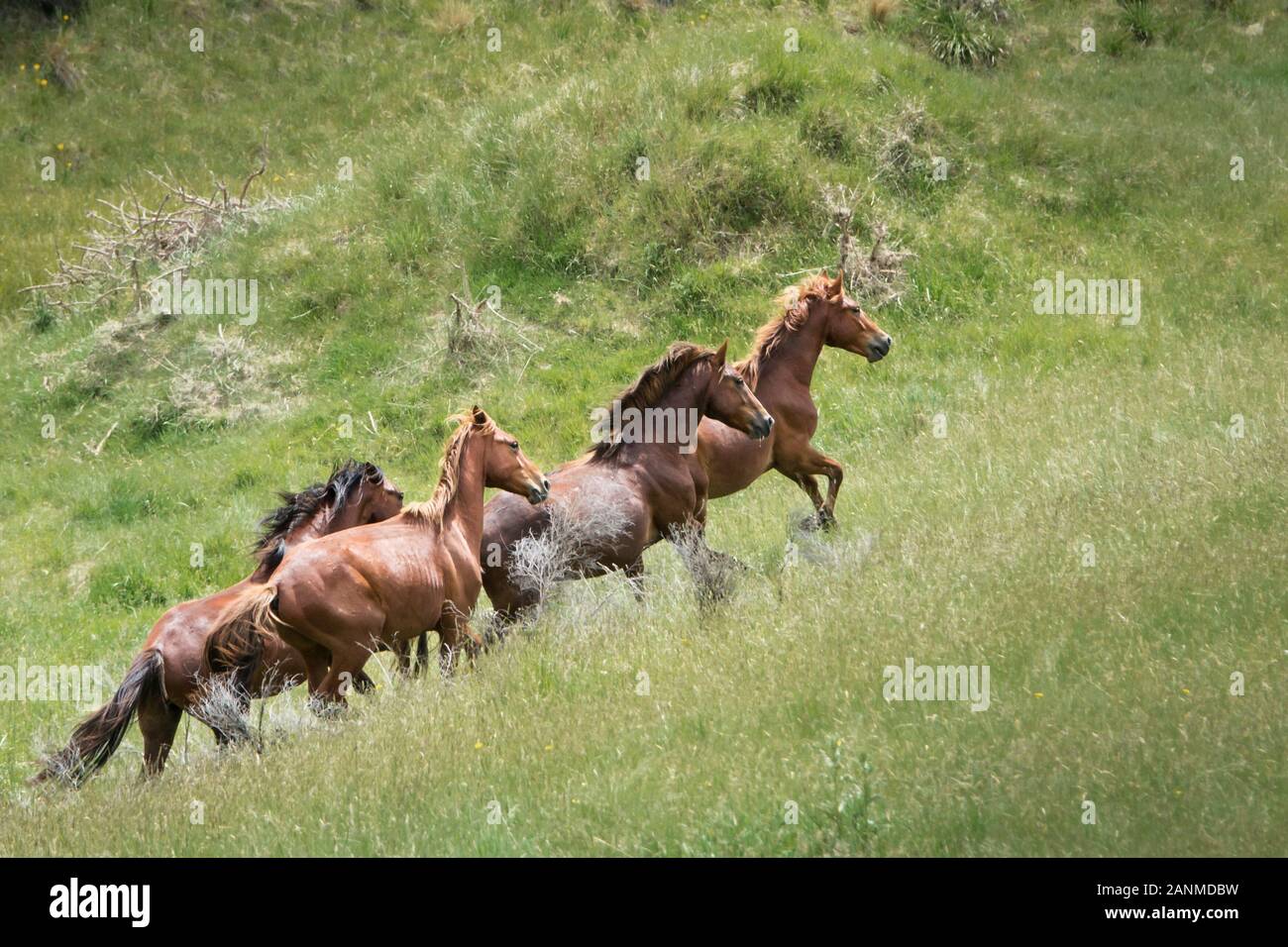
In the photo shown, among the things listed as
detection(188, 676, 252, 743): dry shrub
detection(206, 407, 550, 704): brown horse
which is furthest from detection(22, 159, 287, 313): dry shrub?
detection(188, 676, 252, 743): dry shrub

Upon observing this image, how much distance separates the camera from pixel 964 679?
7301 millimetres

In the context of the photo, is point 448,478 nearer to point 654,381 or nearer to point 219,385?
point 654,381

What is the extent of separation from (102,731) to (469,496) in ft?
9.23

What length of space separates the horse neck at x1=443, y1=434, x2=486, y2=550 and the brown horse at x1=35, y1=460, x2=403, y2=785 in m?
1.17

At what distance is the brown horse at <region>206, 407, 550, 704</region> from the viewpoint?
8781mm

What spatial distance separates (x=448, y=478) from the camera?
31.6 ft

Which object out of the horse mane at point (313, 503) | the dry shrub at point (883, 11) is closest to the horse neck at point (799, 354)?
the horse mane at point (313, 503)

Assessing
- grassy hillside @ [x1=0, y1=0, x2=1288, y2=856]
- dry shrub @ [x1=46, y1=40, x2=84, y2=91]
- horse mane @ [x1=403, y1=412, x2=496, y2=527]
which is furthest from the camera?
dry shrub @ [x1=46, y1=40, x2=84, y2=91]

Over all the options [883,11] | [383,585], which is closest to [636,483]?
[383,585]

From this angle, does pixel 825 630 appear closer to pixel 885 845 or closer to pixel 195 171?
pixel 885 845

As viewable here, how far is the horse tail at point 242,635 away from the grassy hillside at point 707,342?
368mm

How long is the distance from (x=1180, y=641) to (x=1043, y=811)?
1.89 m

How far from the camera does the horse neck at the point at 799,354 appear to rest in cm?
1234

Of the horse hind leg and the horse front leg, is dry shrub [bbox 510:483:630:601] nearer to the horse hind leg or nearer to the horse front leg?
the horse front leg
